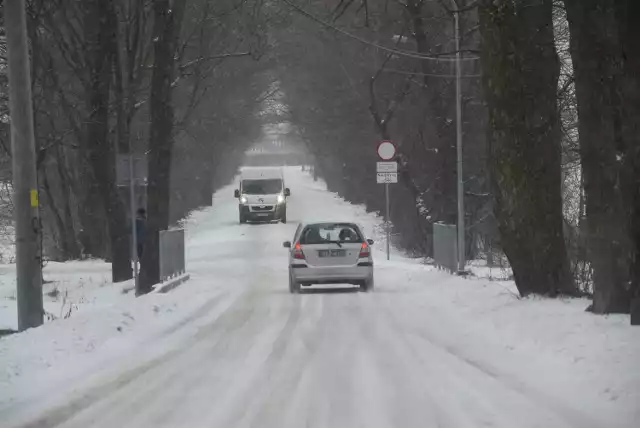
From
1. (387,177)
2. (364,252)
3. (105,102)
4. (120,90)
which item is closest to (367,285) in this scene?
(364,252)

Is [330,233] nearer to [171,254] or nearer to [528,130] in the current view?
[171,254]

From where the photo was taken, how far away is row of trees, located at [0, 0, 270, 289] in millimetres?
23484

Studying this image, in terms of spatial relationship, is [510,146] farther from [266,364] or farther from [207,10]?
[207,10]

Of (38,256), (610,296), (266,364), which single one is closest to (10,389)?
(266,364)

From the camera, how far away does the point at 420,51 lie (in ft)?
106

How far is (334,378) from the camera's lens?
10.3m

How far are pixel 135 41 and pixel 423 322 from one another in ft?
42.1

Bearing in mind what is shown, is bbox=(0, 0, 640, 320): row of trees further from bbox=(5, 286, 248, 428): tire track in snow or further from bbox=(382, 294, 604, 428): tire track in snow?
bbox=(5, 286, 248, 428): tire track in snow

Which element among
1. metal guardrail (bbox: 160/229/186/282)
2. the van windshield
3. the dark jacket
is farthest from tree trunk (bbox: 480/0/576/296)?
the van windshield

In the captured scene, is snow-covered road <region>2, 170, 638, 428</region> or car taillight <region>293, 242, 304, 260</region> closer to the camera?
snow-covered road <region>2, 170, 638, 428</region>

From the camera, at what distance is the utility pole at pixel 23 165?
13.7 meters

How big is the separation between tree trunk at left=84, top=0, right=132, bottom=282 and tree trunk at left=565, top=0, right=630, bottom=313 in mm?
13765

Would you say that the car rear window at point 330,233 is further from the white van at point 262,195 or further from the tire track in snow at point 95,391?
the white van at point 262,195

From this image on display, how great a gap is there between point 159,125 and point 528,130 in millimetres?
11034
